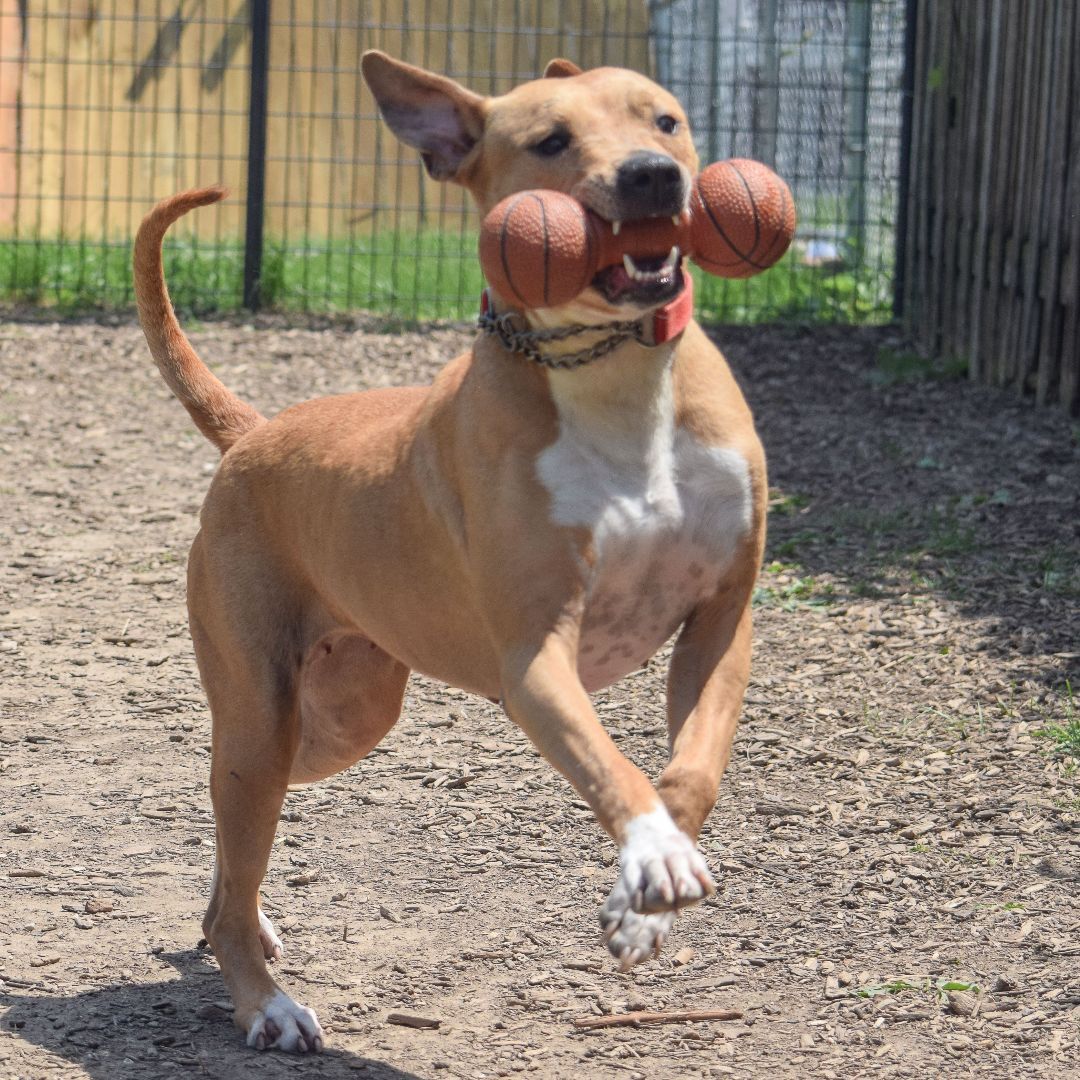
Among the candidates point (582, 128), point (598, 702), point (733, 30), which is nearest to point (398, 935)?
point (598, 702)

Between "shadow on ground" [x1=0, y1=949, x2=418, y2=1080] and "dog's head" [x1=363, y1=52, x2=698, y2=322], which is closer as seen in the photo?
"dog's head" [x1=363, y1=52, x2=698, y2=322]

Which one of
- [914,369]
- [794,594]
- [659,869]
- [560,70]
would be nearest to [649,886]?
[659,869]

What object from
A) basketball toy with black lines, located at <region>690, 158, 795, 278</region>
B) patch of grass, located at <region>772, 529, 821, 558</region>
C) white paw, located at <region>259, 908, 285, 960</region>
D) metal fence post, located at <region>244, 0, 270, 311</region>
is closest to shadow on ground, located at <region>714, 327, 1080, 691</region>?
patch of grass, located at <region>772, 529, 821, 558</region>

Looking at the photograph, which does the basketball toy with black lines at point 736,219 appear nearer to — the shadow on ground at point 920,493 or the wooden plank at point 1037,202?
the shadow on ground at point 920,493

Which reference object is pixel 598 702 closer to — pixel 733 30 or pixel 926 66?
pixel 926 66

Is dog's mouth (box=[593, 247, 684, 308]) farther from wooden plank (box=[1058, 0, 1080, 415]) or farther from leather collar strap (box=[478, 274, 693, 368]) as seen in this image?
wooden plank (box=[1058, 0, 1080, 415])

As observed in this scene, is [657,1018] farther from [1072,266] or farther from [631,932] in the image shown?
[1072,266]

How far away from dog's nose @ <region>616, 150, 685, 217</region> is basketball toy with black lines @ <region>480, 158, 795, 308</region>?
0.15 ft

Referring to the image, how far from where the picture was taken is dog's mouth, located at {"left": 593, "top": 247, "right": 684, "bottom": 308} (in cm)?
301

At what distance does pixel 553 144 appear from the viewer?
10.7ft

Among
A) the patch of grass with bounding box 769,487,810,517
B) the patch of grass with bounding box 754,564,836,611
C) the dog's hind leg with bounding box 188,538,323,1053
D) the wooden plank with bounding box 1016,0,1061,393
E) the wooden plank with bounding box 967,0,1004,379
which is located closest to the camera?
the dog's hind leg with bounding box 188,538,323,1053

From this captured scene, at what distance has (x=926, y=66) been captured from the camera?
33.5ft

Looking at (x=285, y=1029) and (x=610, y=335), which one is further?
(x=285, y=1029)

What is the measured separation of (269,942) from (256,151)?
7645 millimetres
